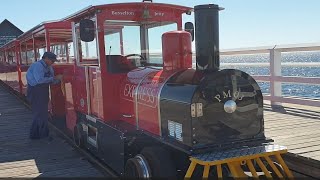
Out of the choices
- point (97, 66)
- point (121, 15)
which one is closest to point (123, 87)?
point (97, 66)

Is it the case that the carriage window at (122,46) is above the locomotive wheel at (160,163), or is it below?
above

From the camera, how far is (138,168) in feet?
12.3

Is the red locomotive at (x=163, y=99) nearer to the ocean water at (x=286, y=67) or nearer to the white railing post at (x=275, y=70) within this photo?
the ocean water at (x=286, y=67)

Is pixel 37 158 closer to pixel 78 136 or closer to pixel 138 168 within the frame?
pixel 78 136

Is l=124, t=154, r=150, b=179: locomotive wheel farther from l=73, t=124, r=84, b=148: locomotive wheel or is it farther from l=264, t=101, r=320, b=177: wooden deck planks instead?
l=73, t=124, r=84, b=148: locomotive wheel

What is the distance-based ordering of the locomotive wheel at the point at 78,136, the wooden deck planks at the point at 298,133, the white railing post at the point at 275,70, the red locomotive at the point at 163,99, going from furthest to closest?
the white railing post at the point at 275,70 < the locomotive wheel at the point at 78,136 < the wooden deck planks at the point at 298,133 < the red locomotive at the point at 163,99

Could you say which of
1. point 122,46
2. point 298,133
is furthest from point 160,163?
point 298,133

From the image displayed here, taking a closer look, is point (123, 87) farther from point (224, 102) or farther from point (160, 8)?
point (224, 102)

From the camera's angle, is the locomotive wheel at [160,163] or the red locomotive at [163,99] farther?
→ the locomotive wheel at [160,163]

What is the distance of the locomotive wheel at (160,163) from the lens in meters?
3.58

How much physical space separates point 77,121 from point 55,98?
8.47 ft

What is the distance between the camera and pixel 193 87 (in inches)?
137

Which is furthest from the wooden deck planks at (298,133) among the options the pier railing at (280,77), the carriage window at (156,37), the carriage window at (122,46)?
the carriage window at (122,46)

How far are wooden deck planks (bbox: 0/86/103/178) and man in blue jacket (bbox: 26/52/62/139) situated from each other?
0.78 ft
